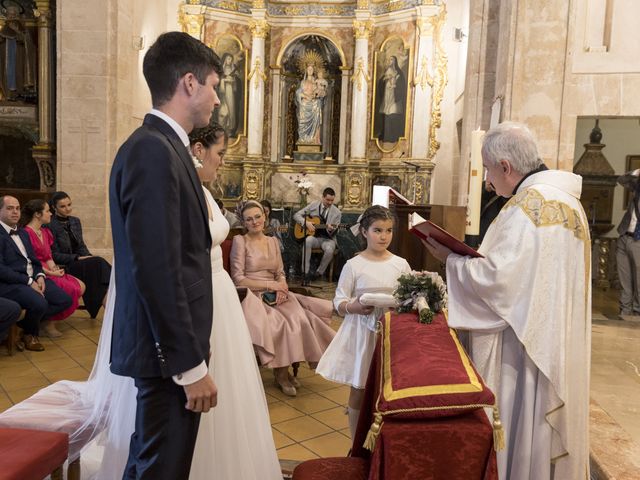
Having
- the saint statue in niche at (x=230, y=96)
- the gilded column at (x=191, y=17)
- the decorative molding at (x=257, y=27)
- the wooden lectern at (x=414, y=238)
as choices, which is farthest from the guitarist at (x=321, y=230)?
the gilded column at (x=191, y=17)

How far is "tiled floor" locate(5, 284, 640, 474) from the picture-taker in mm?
3375

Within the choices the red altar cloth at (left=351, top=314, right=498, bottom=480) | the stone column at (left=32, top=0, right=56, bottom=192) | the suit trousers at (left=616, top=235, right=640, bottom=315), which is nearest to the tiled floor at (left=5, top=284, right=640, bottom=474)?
the suit trousers at (left=616, top=235, right=640, bottom=315)

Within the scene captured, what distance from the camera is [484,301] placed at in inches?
88.6

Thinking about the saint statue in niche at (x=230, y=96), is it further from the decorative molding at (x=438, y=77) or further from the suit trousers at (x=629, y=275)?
the suit trousers at (x=629, y=275)

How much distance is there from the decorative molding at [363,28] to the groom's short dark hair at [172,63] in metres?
10.9

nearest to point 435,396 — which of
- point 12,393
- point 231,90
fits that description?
point 12,393

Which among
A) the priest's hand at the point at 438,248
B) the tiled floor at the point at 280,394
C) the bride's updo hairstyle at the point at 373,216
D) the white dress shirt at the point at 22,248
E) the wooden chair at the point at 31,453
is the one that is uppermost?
the bride's updo hairstyle at the point at 373,216

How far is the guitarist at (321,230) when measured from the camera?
9.34 m

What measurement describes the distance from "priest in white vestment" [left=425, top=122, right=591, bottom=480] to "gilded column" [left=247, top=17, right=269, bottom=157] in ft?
34.1

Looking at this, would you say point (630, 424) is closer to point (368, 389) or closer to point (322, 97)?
point (368, 389)

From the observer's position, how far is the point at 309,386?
14.5 feet

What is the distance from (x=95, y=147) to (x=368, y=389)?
716 centimetres

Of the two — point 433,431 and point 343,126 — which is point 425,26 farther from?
point 433,431

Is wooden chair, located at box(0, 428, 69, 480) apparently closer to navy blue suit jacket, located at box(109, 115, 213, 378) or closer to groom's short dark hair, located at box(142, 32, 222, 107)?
navy blue suit jacket, located at box(109, 115, 213, 378)
